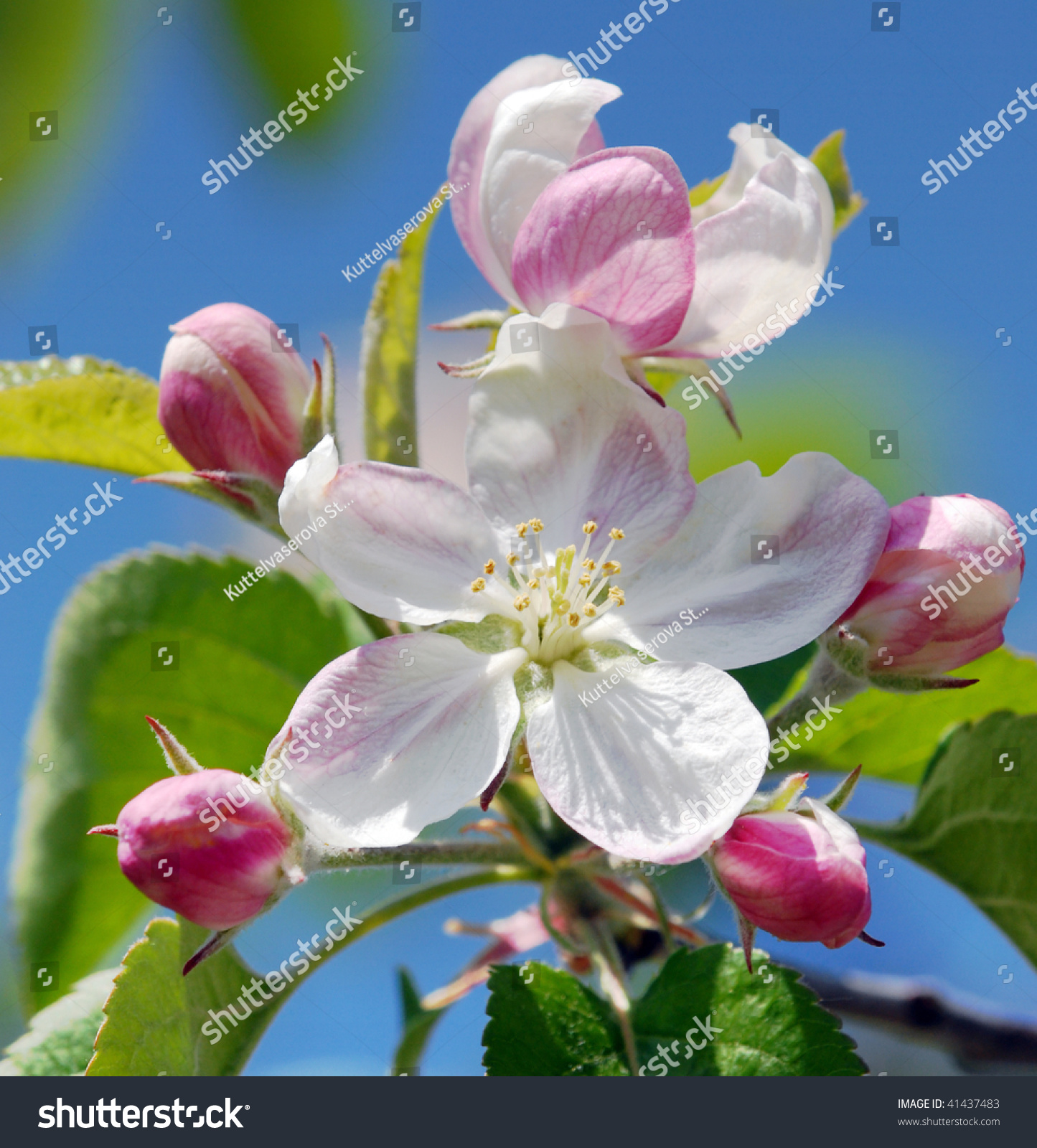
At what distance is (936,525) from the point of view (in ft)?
3.46

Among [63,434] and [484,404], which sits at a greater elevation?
[63,434]

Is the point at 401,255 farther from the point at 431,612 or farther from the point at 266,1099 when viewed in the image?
the point at 266,1099

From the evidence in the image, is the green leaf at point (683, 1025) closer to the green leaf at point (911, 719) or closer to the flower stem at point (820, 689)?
the flower stem at point (820, 689)

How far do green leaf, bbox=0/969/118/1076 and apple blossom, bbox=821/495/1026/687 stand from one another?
87 centimetres

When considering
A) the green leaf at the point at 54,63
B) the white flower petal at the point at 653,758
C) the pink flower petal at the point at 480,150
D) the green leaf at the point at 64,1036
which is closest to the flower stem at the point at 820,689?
the white flower petal at the point at 653,758

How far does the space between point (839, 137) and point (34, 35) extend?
193 cm

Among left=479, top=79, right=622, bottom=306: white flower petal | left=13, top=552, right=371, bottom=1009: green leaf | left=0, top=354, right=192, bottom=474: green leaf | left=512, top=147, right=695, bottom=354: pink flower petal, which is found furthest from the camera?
left=13, top=552, right=371, bottom=1009: green leaf

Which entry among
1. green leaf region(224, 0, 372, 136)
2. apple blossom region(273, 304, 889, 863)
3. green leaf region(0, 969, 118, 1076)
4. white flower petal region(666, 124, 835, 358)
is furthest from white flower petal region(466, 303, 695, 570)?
green leaf region(224, 0, 372, 136)

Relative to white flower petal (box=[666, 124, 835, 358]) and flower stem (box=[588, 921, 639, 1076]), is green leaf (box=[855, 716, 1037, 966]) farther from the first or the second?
white flower petal (box=[666, 124, 835, 358])

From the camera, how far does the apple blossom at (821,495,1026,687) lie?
41.0 inches

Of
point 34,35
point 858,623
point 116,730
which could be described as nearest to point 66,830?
point 116,730

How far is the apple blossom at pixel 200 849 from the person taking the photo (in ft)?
2.96

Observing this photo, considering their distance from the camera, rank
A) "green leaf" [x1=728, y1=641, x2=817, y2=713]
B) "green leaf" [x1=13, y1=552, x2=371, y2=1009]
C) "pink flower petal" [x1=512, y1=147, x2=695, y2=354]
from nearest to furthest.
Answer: "pink flower petal" [x1=512, y1=147, x2=695, y2=354], "green leaf" [x1=728, y1=641, x2=817, y2=713], "green leaf" [x1=13, y1=552, x2=371, y2=1009]

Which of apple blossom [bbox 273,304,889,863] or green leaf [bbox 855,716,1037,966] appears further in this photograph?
green leaf [bbox 855,716,1037,966]
